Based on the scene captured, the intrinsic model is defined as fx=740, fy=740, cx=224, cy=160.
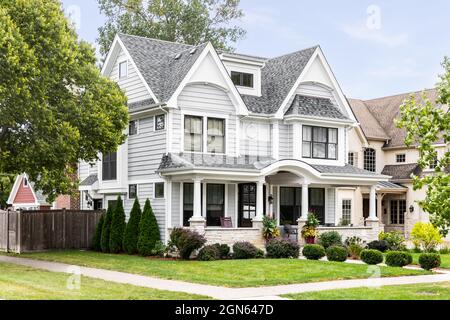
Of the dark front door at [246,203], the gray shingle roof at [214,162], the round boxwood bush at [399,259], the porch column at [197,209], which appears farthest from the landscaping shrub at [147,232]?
the round boxwood bush at [399,259]

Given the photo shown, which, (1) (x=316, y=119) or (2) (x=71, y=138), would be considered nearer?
(2) (x=71, y=138)

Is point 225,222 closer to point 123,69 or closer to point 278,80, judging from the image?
point 278,80

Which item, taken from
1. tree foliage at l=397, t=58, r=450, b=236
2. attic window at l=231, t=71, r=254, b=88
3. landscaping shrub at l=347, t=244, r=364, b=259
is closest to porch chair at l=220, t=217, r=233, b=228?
landscaping shrub at l=347, t=244, r=364, b=259

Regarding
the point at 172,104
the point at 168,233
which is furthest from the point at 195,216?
the point at 172,104

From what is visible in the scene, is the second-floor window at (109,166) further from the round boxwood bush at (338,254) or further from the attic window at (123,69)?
the round boxwood bush at (338,254)

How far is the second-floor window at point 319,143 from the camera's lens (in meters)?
34.3

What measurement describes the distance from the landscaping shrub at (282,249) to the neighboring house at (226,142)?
257cm

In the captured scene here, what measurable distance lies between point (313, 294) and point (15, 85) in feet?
41.6

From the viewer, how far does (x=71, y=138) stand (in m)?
25.7

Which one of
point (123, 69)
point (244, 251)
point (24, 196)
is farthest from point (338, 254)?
point (24, 196)

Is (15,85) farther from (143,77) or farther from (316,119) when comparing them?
(316,119)

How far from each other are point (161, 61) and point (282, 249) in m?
11.1

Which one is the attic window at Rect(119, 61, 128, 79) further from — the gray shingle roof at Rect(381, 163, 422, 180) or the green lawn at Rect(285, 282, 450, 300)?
the gray shingle roof at Rect(381, 163, 422, 180)
